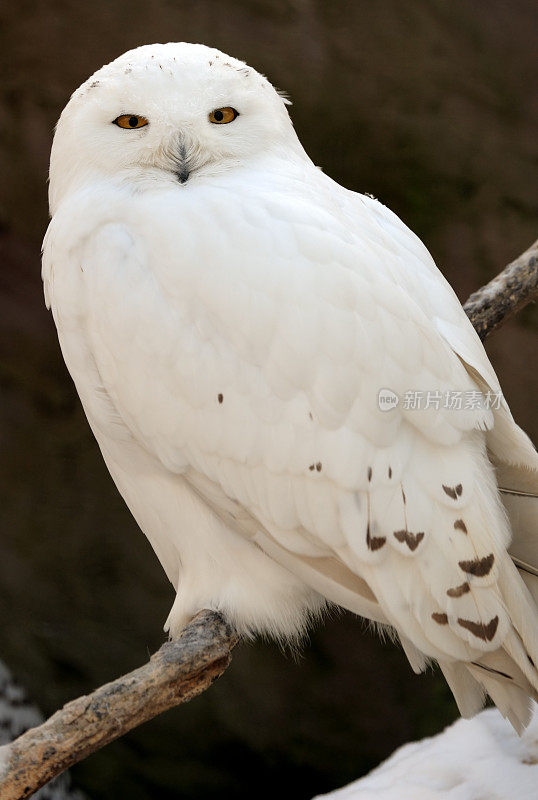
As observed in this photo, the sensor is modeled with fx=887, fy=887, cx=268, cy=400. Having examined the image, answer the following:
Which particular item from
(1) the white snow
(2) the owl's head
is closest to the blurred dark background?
(1) the white snow

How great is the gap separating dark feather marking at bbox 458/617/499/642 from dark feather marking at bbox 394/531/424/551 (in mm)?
153

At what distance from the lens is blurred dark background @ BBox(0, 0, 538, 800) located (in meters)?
3.06

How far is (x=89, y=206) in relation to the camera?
168cm

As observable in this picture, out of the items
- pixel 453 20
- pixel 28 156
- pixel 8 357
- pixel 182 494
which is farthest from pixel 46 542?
pixel 453 20

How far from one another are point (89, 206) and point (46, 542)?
2035mm

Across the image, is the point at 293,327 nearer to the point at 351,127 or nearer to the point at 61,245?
the point at 61,245

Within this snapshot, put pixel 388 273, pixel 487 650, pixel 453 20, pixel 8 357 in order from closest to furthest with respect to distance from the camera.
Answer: pixel 487 650 → pixel 388 273 → pixel 453 20 → pixel 8 357

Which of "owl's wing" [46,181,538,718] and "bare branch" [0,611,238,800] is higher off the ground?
"owl's wing" [46,181,538,718]

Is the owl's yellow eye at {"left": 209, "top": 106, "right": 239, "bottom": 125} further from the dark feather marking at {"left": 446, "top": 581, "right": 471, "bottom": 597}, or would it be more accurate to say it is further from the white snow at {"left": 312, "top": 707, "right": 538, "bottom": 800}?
the white snow at {"left": 312, "top": 707, "right": 538, "bottom": 800}

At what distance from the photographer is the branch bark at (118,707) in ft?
4.30

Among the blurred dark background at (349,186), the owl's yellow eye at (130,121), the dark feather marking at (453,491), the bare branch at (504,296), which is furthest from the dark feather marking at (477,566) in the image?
the blurred dark background at (349,186)

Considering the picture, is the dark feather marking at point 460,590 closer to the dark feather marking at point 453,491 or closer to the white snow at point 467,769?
the dark feather marking at point 453,491

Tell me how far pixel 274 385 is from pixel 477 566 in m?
0.47

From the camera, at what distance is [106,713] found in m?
1.38
